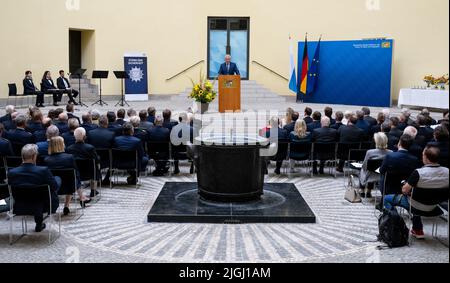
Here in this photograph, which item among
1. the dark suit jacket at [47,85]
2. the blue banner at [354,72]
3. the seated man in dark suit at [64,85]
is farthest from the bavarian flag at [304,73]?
the dark suit jacket at [47,85]

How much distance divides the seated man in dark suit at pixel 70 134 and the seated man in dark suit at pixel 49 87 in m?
9.78

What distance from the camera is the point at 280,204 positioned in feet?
25.6

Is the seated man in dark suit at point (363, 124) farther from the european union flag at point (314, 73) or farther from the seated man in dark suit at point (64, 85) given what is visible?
the seated man in dark suit at point (64, 85)

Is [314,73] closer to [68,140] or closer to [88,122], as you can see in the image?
[88,122]

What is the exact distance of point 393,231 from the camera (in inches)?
238

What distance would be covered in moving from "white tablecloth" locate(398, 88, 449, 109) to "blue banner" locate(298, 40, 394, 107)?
1.75 ft

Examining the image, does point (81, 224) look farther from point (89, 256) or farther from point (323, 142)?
point (323, 142)

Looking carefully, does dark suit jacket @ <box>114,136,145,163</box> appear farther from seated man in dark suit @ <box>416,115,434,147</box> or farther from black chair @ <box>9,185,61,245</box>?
seated man in dark suit @ <box>416,115,434,147</box>

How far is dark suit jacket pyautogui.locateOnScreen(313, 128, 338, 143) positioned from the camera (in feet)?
33.1

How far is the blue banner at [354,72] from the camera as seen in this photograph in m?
19.6

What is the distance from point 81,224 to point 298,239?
113 inches

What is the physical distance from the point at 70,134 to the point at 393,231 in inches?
216

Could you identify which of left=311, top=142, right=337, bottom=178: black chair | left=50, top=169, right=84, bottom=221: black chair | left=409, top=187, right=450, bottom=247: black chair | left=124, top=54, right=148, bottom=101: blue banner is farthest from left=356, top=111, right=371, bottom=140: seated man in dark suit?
left=124, top=54, right=148, bottom=101: blue banner
